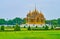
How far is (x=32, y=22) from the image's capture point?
56188mm

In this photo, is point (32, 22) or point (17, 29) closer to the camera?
point (17, 29)

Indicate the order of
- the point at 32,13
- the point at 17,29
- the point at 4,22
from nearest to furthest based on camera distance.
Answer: the point at 17,29
the point at 32,13
the point at 4,22

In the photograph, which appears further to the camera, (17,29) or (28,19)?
(28,19)

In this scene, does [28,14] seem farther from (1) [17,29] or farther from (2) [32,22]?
(1) [17,29]

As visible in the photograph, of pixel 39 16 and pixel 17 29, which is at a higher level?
pixel 39 16

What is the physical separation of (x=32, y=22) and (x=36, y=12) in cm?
247

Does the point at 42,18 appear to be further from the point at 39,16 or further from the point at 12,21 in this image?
the point at 12,21

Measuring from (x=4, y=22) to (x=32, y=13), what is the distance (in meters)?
29.1

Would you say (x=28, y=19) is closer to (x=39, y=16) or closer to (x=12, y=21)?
(x=39, y=16)

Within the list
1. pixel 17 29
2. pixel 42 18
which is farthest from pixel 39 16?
pixel 17 29

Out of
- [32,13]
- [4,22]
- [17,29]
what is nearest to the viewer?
[17,29]

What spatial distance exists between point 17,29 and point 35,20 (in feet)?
72.8

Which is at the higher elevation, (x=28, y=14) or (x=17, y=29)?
(x=28, y=14)

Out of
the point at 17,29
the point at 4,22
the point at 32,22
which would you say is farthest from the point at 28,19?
the point at 4,22
